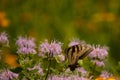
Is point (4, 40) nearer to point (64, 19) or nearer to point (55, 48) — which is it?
point (55, 48)

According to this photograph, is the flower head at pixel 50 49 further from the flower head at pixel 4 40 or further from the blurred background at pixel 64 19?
the blurred background at pixel 64 19

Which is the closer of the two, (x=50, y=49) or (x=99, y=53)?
(x=50, y=49)

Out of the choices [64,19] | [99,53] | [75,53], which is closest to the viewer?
[75,53]

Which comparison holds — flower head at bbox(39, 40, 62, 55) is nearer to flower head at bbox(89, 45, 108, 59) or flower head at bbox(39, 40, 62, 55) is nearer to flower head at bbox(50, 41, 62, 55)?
flower head at bbox(50, 41, 62, 55)

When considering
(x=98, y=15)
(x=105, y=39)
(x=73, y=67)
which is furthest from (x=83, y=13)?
(x=73, y=67)

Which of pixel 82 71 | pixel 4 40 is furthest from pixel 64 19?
pixel 82 71
